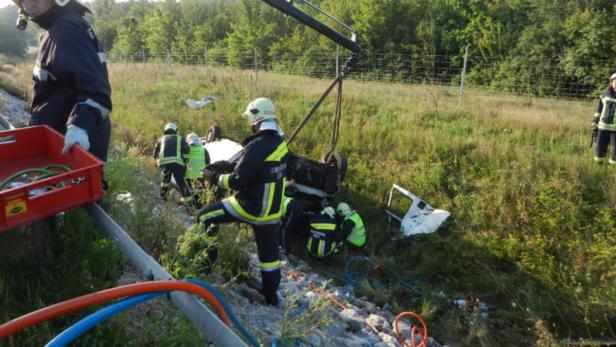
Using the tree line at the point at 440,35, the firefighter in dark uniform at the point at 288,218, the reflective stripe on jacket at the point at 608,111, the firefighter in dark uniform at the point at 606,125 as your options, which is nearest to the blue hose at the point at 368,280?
the firefighter in dark uniform at the point at 288,218

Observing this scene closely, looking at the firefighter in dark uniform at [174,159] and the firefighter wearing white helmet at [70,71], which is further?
the firefighter in dark uniform at [174,159]

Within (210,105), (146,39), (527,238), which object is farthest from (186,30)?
(527,238)

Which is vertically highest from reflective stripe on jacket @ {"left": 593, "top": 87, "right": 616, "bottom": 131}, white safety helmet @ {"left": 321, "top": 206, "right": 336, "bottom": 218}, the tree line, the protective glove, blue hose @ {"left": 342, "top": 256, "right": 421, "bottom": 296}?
the tree line

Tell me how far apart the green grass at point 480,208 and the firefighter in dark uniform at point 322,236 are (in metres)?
0.40

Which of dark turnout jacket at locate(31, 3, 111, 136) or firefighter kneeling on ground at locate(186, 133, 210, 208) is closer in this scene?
dark turnout jacket at locate(31, 3, 111, 136)

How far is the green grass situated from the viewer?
16.0 ft

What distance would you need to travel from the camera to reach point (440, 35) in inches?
1173

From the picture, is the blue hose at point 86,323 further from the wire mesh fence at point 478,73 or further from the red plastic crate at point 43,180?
the wire mesh fence at point 478,73

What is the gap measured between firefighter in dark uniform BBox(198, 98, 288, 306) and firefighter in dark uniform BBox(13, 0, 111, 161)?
1.63m

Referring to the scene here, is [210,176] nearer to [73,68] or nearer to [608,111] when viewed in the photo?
[73,68]

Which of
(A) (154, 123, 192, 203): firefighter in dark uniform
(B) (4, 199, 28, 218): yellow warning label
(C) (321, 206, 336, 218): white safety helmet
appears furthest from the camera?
(A) (154, 123, 192, 203): firefighter in dark uniform

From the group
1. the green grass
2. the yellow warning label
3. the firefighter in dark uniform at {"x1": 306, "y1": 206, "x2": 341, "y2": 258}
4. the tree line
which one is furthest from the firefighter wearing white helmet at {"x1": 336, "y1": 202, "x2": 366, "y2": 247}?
the tree line

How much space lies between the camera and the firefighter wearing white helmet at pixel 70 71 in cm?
230

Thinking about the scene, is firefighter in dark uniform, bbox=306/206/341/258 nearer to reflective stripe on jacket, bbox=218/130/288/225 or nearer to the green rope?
reflective stripe on jacket, bbox=218/130/288/225
